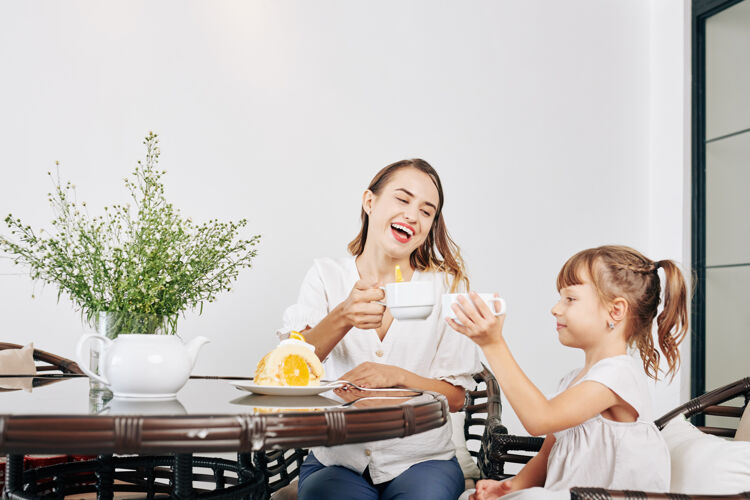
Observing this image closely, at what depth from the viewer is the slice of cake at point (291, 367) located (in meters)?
1.23

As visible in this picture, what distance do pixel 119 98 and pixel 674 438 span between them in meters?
2.36

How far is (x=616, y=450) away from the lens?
139 cm

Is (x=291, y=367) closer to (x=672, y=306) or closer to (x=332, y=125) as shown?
(x=672, y=306)

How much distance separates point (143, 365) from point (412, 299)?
0.47 meters

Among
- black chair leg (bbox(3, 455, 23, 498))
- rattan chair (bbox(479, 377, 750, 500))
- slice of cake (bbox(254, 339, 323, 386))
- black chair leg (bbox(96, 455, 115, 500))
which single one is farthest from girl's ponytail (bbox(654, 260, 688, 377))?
black chair leg (bbox(3, 455, 23, 498))

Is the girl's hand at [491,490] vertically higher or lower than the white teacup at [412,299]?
lower

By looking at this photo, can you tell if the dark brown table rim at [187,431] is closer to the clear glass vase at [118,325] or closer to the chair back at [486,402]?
the clear glass vase at [118,325]

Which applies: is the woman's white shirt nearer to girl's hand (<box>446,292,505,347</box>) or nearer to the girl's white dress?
the girl's white dress

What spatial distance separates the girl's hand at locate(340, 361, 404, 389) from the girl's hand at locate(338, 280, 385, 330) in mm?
104

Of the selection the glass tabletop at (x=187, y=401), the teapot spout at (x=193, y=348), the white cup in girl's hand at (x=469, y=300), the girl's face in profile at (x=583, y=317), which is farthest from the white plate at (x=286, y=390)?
the girl's face in profile at (x=583, y=317)

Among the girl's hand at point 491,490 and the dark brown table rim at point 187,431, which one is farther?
the girl's hand at point 491,490

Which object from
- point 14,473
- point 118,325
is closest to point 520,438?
point 118,325

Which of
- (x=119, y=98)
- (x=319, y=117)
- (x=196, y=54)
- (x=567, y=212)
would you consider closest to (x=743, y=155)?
(x=567, y=212)

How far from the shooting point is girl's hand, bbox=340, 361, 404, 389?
1.51 meters
